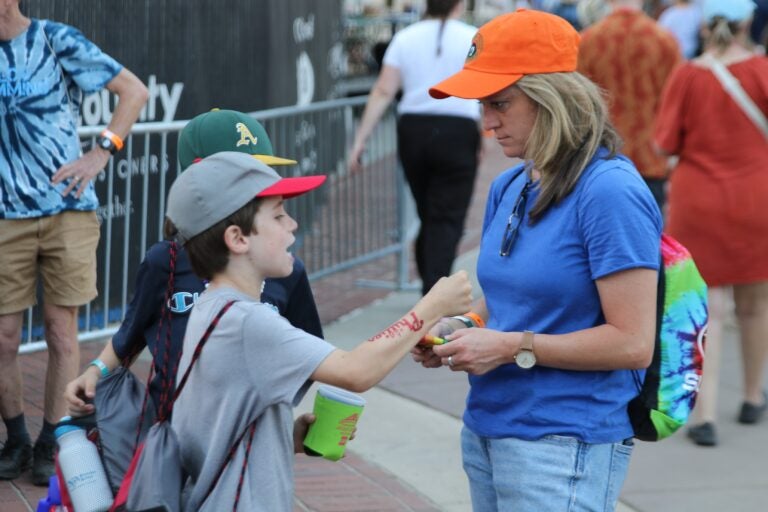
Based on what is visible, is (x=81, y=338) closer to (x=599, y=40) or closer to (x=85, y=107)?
(x=85, y=107)

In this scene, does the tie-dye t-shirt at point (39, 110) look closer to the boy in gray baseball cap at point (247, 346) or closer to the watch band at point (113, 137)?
the watch band at point (113, 137)

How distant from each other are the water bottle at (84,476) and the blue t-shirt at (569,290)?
2.89 feet

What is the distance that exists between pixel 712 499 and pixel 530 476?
279cm

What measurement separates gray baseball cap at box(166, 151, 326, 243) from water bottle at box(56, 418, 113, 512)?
560mm

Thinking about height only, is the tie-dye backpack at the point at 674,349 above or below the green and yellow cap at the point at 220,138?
below

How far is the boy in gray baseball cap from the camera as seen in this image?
2729 millimetres

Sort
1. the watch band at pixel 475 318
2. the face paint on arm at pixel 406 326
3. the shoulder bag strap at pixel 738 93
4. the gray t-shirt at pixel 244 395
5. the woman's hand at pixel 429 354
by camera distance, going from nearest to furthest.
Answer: the gray t-shirt at pixel 244 395 → the face paint on arm at pixel 406 326 → the woman's hand at pixel 429 354 → the watch band at pixel 475 318 → the shoulder bag strap at pixel 738 93

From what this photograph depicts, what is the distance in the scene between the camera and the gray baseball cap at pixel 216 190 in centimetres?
279

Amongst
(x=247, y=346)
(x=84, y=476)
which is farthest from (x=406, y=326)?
(x=84, y=476)

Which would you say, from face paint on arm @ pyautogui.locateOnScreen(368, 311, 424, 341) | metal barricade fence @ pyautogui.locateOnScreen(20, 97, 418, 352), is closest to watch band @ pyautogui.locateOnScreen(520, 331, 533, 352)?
face paint on arm @ pyautogui.locateOnScreen(368, 311, 424, 341)

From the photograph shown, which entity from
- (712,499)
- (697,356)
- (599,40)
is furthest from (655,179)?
(697,356)

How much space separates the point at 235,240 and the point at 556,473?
0.90 m

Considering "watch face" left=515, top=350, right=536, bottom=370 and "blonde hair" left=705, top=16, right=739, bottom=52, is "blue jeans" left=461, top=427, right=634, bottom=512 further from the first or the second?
"blonde hair" left=705, top=16, right=739, bottom=52

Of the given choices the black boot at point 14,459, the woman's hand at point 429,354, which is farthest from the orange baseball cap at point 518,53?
the black boot at point 14,459
